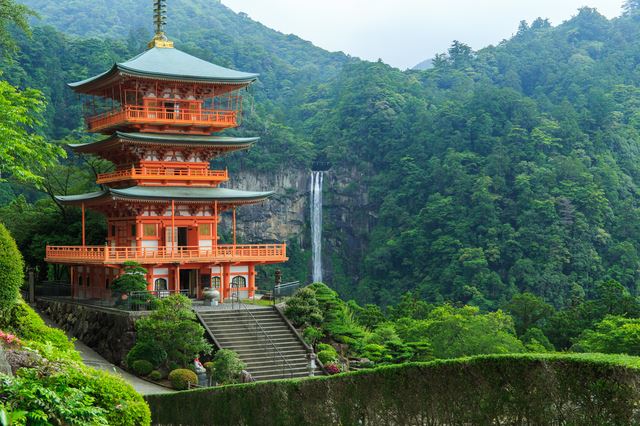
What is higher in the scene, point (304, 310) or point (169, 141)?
point (169, 141)

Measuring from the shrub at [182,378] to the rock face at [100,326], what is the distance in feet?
9.64

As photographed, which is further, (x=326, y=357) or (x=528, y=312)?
(x=528, y=312)

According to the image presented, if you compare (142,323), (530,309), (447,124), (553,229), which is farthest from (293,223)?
(142,323)

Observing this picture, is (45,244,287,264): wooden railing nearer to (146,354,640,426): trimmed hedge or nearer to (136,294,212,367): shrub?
(136,294,212,367): shrub

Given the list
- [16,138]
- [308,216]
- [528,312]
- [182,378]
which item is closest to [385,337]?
[182,378]

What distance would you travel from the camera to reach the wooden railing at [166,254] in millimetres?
31250

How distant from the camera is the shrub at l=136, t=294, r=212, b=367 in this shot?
86.7 feet

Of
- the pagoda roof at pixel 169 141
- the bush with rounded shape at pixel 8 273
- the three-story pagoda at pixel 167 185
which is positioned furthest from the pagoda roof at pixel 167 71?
the bush with rounded shape at pixel 8 273

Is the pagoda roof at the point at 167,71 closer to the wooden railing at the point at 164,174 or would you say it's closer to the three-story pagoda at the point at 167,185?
the three-story pagoda at the point at 167,185

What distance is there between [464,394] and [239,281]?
23.3m

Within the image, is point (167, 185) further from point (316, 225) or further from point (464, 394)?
point (316, 225)

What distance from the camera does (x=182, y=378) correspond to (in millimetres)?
25453

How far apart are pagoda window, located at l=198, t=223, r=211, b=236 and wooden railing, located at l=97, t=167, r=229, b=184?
5.84 ft

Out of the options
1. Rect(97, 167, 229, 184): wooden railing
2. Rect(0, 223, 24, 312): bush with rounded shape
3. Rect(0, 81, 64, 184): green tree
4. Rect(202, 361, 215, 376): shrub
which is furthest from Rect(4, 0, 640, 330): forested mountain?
Rect(0, 223, 24, 312): bush with rounded shape
